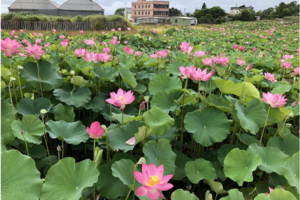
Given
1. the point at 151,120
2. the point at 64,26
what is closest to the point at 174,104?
the point at 151,120

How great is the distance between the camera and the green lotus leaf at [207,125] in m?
0.83

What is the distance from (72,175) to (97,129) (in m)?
0.13

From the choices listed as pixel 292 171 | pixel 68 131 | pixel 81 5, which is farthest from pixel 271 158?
pixel 81 5

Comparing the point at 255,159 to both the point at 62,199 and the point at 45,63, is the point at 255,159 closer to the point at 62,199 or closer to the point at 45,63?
the point at 62,199

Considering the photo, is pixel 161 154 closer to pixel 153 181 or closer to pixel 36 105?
pixel 153 181

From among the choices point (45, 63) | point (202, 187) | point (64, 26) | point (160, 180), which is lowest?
point (202, 187)

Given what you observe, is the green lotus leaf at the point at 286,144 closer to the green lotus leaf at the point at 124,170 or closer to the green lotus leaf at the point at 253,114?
the green lotus leaf at the point at 253,114

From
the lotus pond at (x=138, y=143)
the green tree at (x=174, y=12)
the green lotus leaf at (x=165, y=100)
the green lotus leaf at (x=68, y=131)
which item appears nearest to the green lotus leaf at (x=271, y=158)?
the lotus pond at (x=138, y=143)

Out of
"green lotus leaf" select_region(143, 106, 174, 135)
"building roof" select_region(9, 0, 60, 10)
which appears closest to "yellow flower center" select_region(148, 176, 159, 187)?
"green lotus leaf" select_region(143, 106, 174, 135)

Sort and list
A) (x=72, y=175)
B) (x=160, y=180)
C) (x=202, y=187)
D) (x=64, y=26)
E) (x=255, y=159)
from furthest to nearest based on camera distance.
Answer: (x=64, y=26) < (x=202, y=187) < (x=255, y=159) < (x=72, y=175) < (x=160, y=180)

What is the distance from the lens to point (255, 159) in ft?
2.41

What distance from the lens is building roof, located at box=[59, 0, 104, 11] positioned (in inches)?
830

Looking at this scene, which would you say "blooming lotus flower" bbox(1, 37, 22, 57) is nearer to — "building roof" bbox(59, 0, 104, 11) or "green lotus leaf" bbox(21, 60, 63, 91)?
"green lotus leaf" bbox(21, 60, 63, 91)

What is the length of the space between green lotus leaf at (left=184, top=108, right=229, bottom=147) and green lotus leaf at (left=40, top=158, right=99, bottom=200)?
38 cm
